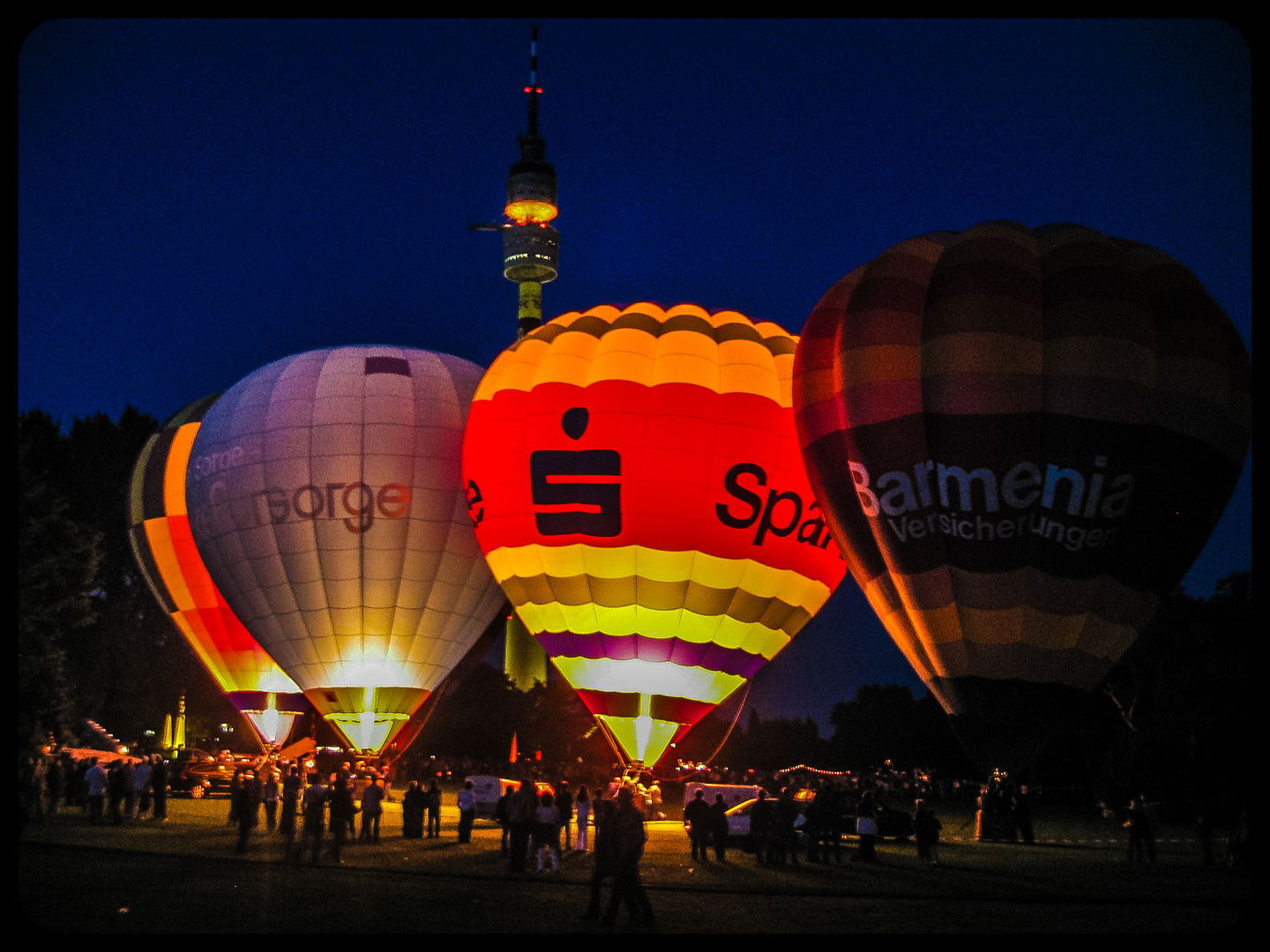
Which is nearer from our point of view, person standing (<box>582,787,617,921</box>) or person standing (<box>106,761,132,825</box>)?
person standing (<box>582,787,617,921</box>)

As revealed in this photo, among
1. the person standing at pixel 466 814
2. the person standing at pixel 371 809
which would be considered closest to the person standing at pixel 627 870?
the person standing at pixel 371 809

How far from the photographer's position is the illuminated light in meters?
76.8

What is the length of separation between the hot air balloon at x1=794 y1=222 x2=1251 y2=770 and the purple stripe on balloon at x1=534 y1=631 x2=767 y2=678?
4494 mm

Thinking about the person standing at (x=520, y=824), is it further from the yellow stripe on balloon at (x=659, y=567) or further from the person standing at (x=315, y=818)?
the yellow stripe on balloon at (x=659, y=567)

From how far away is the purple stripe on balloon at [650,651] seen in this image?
2056 cm

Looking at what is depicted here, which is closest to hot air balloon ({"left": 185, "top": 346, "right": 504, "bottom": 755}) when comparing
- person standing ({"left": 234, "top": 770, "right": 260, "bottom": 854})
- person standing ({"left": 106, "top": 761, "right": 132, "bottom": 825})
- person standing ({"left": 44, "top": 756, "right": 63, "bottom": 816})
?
person standing ({"left": 44, "top": 756, "right": 63, "bottom": 816})

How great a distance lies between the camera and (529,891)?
12.6 m

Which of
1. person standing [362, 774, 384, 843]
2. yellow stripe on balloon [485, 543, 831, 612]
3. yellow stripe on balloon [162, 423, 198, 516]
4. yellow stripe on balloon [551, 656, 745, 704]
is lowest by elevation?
person standing [362, 774, 384, 843]

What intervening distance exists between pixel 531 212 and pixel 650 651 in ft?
197

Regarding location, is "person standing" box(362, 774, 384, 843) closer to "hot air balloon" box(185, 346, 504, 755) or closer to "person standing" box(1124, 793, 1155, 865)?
"hot air balloon" box(185, 346, 504, 755)

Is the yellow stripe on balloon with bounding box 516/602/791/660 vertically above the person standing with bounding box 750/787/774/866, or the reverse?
the yellow stripe on balloon with bounding box 516/602/791/660

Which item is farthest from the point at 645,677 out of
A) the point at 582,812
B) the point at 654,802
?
the point at 582,812

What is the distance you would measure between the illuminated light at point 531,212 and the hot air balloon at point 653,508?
187 ft

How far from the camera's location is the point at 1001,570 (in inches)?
611
